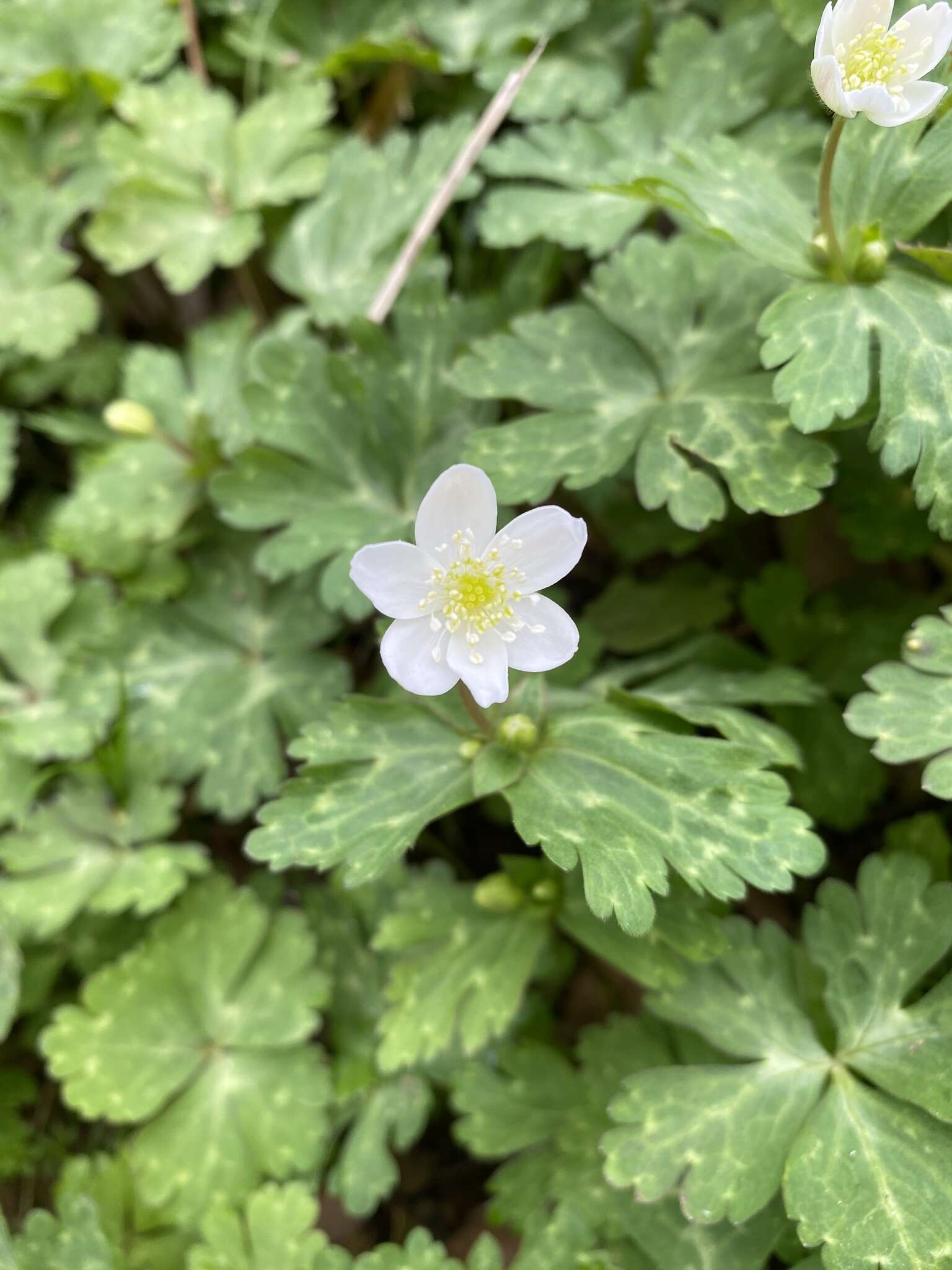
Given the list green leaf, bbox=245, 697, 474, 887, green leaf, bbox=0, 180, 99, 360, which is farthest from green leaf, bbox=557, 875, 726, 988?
green leaf, bbox=0, 180, 99, 360

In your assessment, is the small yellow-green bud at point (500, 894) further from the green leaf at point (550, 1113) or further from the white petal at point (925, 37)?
the white petal at point (925, 37)

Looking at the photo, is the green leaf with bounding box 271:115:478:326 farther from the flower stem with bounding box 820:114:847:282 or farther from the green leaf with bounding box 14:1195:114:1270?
the green leaf with bounding box 14:1195:114:1270

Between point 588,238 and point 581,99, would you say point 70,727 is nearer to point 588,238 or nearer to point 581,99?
point 588,238

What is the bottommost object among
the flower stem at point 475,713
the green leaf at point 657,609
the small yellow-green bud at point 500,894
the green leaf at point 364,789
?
the small yellow-green bud at point 500,894

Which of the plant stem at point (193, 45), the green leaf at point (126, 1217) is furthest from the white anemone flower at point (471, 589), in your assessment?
the plant stem at point (193, 45)

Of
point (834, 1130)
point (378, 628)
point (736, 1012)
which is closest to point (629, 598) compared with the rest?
point (378, 628)

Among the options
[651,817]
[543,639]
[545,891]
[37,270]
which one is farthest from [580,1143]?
[37,270]

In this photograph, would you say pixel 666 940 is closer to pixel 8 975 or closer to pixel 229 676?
pixel 229 676
